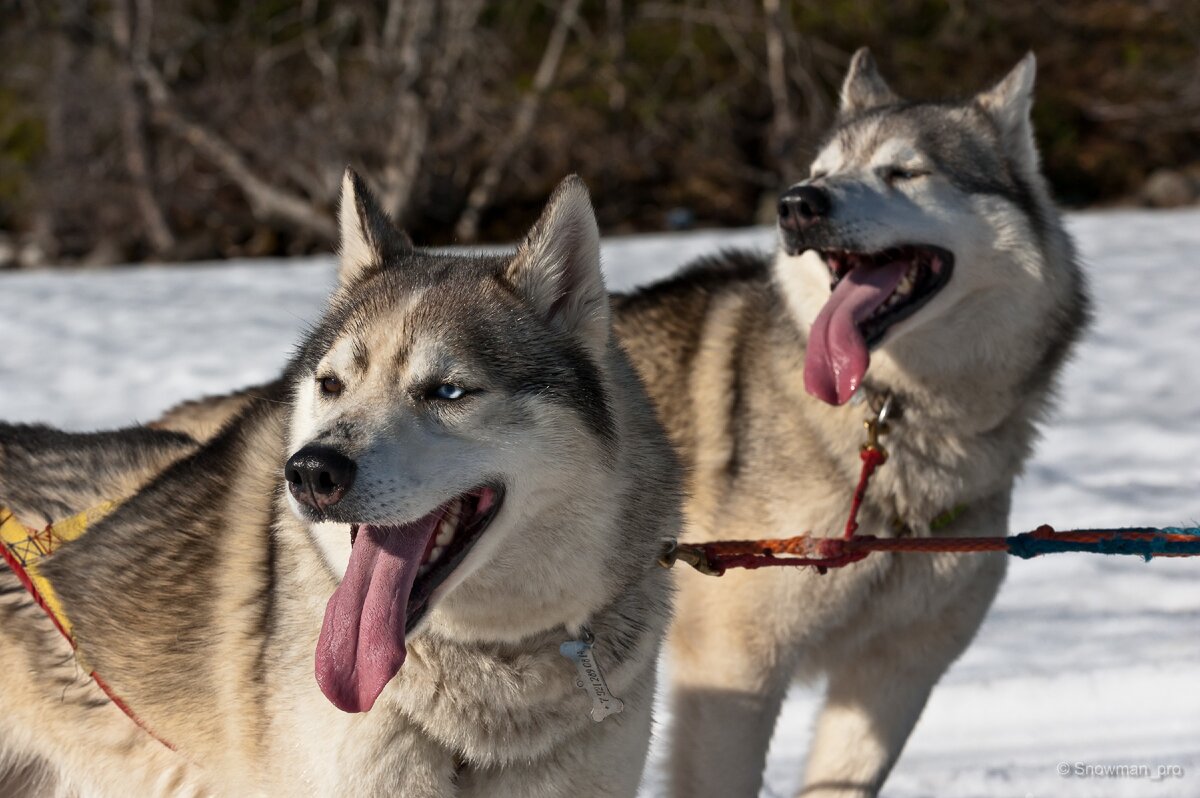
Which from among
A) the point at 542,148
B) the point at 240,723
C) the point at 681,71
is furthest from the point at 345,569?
the point at 681,71

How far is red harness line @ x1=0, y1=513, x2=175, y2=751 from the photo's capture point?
2338mm

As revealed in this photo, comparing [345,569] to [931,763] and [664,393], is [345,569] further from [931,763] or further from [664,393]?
[931,763]

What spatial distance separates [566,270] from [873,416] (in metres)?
1.14

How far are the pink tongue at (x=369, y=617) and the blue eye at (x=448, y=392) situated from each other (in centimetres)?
22

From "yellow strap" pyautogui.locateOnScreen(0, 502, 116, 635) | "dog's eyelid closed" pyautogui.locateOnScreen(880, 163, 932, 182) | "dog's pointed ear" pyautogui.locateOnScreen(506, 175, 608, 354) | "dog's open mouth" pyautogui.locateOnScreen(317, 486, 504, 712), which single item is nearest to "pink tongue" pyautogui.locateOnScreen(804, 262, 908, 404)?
"dog's eyelid closed" pyautogui.locateOnScreen(880, 163, 932, 182)

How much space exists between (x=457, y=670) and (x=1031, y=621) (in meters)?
2.67

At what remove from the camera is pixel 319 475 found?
5.83 feet

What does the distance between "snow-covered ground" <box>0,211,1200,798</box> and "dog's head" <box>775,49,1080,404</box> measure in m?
0.63

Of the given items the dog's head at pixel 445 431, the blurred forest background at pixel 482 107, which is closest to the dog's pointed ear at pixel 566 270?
the dog's head at pixel 445 431

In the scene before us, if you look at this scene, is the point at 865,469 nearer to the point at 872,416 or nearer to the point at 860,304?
the point at 872,416

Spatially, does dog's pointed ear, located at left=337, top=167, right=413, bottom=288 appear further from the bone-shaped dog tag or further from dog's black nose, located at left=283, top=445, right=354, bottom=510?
the bone-shaped dog tag

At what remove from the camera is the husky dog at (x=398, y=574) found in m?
1.90

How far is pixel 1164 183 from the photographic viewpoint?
13484 millimetres

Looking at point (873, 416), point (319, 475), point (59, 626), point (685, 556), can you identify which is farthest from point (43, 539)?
point (873, 416)
